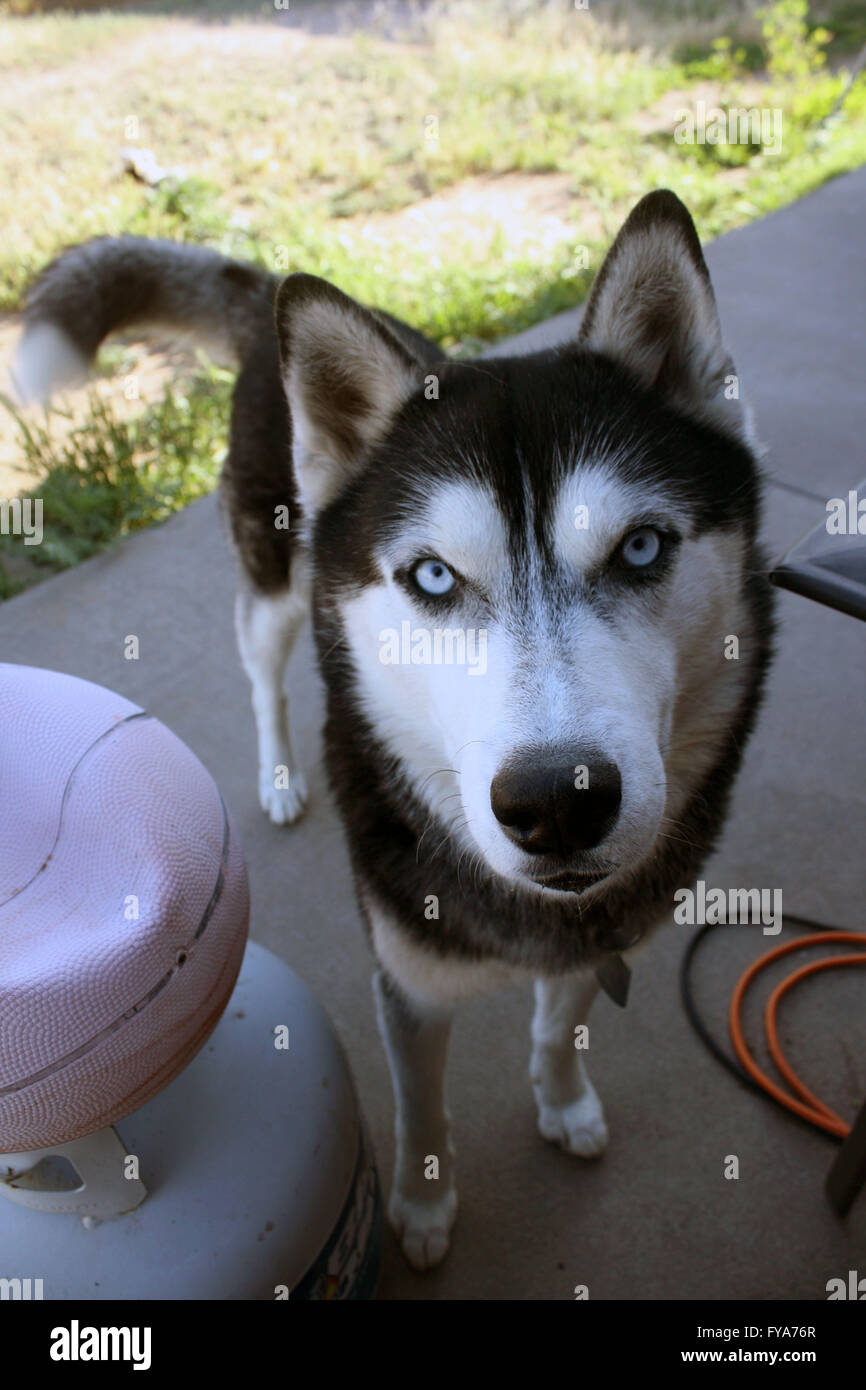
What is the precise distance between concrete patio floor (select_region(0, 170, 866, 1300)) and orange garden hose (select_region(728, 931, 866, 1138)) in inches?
1.5

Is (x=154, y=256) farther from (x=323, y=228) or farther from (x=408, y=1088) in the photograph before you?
(x=323, y=228)

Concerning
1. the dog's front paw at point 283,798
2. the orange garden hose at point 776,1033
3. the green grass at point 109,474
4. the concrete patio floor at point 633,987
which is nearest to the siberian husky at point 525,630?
the concrete patio floor at point 633,987

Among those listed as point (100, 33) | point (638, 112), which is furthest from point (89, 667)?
point (100, 33)

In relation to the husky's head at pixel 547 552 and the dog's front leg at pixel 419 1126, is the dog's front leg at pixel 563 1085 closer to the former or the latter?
the dog's front leg at pixel 419 1126

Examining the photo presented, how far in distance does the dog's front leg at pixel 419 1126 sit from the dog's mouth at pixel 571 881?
56 centimetres

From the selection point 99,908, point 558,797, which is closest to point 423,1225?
point 99,908

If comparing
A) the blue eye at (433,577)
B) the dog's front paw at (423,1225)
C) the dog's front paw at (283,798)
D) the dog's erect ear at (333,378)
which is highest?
the dog's erect ear at (333,378)

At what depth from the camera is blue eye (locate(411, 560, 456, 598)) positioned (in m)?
1.44

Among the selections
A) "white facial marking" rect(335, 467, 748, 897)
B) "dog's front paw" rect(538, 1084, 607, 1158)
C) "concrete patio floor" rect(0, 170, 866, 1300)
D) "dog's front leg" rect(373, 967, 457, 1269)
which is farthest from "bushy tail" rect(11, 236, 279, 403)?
"dog's front paw" rect(538, 1084, 607, 1158)

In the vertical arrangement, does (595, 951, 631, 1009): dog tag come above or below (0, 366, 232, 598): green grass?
below

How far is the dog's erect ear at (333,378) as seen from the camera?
150 centimetres

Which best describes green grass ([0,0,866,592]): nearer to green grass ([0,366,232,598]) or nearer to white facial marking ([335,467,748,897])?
green grass ([0,366,232,598])

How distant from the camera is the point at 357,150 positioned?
299 inches
